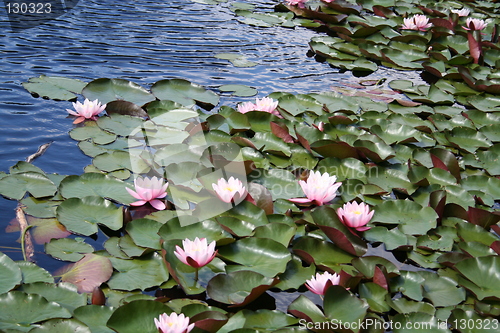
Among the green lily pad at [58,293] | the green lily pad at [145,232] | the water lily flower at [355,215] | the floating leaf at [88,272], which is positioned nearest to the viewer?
the green lily pad at [58,293]

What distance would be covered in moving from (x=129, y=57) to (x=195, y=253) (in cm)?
300

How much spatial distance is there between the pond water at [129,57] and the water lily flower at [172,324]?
1.44 meters

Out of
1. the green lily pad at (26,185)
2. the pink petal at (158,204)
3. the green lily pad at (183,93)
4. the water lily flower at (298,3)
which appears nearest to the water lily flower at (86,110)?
the green lily pad at (183,93)

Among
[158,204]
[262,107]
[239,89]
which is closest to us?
[158,204]

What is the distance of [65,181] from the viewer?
2488mm

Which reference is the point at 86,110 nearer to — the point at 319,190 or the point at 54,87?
the point at 54,87

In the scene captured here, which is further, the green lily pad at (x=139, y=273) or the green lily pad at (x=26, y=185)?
the green lily pad at (x=26, y=185)

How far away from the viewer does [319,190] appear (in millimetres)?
2449

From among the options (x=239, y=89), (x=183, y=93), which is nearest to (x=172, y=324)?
(x=183, y=93)

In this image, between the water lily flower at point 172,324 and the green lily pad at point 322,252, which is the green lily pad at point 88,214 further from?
the green lily pad at point 322,252

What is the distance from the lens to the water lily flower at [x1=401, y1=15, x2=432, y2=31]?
5465 mm

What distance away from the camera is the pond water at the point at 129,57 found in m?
3.14

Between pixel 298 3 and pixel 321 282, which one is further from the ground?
pixel 298 3

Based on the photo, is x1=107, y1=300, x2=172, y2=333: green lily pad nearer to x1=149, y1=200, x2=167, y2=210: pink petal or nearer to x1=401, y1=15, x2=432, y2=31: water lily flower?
x1=149, y1=200, x2=167, y2=210: pink petal
